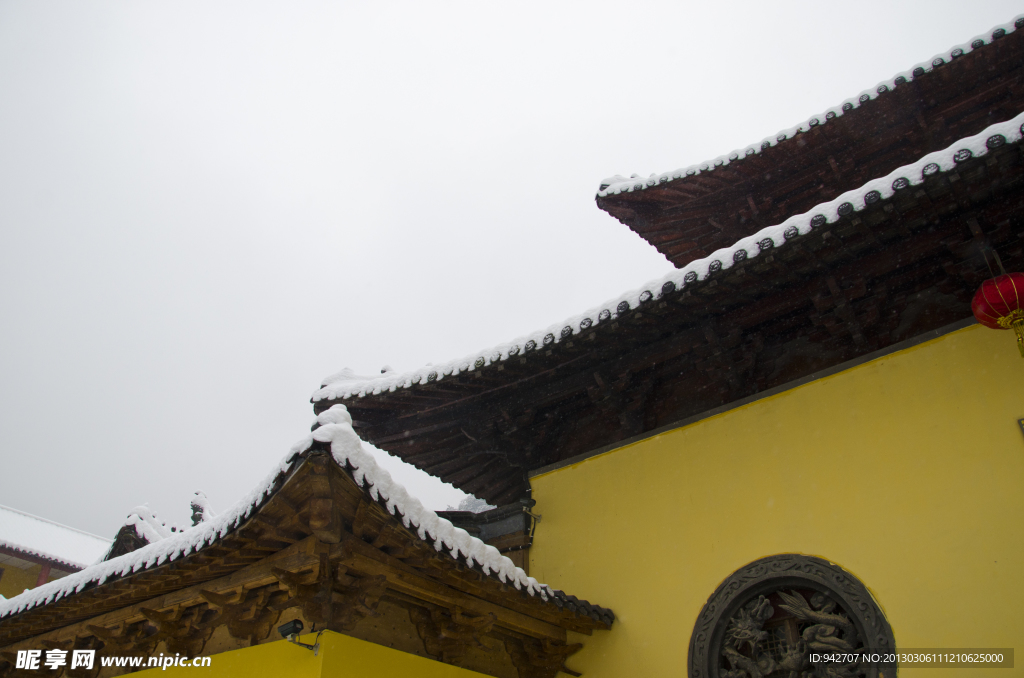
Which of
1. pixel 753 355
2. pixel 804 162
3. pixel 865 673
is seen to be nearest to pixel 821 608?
pixel 865 673

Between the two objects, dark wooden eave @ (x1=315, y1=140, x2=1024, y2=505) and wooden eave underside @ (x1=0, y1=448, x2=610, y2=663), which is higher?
dark wooden eave @ (x1=315, y1=140, x2=1024, y2=505)

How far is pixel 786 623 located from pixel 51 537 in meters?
18.3

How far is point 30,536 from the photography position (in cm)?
1575

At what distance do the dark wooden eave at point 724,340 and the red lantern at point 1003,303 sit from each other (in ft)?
0.98

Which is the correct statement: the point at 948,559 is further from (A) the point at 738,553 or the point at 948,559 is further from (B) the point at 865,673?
(A) the point at 738,553

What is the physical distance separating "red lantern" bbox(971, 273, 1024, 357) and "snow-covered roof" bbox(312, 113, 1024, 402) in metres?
0.78

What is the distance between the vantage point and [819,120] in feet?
18.5

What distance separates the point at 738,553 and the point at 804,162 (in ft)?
11.3

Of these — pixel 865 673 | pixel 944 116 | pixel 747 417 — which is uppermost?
pixel 944 116

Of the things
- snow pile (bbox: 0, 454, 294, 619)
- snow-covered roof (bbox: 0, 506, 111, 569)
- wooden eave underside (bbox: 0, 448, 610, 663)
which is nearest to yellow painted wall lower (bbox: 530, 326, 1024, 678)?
wooden eave underside (bbox: 0, 448, 610, 663)

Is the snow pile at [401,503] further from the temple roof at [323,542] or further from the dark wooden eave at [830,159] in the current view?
the dark wooden eave at [830,159]

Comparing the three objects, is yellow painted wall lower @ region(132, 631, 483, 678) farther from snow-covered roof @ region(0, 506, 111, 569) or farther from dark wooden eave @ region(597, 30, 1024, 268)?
snow-covered roof @ region(0, 506, 111, 569)

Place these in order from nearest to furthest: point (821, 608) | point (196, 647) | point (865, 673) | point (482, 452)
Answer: point (865, 673) → point (821, 608) → point (196, 647) → point (482, 452)

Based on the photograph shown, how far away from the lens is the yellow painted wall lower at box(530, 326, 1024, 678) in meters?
3.67
